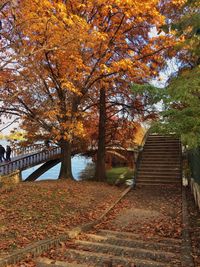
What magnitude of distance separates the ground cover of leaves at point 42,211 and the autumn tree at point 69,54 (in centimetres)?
340

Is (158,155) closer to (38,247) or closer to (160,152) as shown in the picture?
(160,152)

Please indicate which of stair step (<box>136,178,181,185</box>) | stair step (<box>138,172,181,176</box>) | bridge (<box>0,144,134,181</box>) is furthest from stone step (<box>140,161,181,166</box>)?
bridge (<box>0,144,134,181</box>)

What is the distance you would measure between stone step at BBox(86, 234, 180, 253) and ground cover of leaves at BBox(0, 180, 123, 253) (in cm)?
83

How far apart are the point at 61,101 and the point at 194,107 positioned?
899 cm

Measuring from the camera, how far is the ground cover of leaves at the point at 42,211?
6.56m

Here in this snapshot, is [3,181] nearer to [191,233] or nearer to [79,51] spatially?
[79,51]

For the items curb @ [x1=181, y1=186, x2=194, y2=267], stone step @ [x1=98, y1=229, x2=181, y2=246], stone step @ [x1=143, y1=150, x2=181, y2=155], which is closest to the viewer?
curb @ [x1=181, y1=186, x2=194, y2=267]

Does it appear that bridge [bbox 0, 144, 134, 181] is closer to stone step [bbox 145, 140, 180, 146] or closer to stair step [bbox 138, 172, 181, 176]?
stone step [bbox 145, 140, 180, 146]

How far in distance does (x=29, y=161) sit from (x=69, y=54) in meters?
14.4

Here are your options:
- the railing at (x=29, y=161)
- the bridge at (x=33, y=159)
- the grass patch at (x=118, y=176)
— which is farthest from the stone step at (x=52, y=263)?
the bridge at (x=33, y=159)

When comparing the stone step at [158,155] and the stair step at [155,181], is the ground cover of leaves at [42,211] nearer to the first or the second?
the stair step at [155,181]

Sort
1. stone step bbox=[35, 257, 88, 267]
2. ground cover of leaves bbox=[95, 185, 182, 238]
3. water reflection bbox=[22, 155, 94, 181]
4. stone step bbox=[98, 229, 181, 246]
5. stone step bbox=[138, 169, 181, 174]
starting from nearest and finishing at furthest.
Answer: stone step bbox=[35, 257, 88, 267] < stone step bbox=[98, 229, 181, 246] < ground cover of leaves bbox=[95, 185, 182, 238] < stone step bbox=[138, 169, 181, 174] < water reflection bbox=[22, 155, 94, 181]

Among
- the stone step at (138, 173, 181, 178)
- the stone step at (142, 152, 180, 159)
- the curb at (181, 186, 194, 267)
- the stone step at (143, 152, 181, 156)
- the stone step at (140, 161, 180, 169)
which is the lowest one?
the curb at (181, 186, 194, 267)

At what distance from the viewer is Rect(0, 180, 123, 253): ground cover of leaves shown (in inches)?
258
